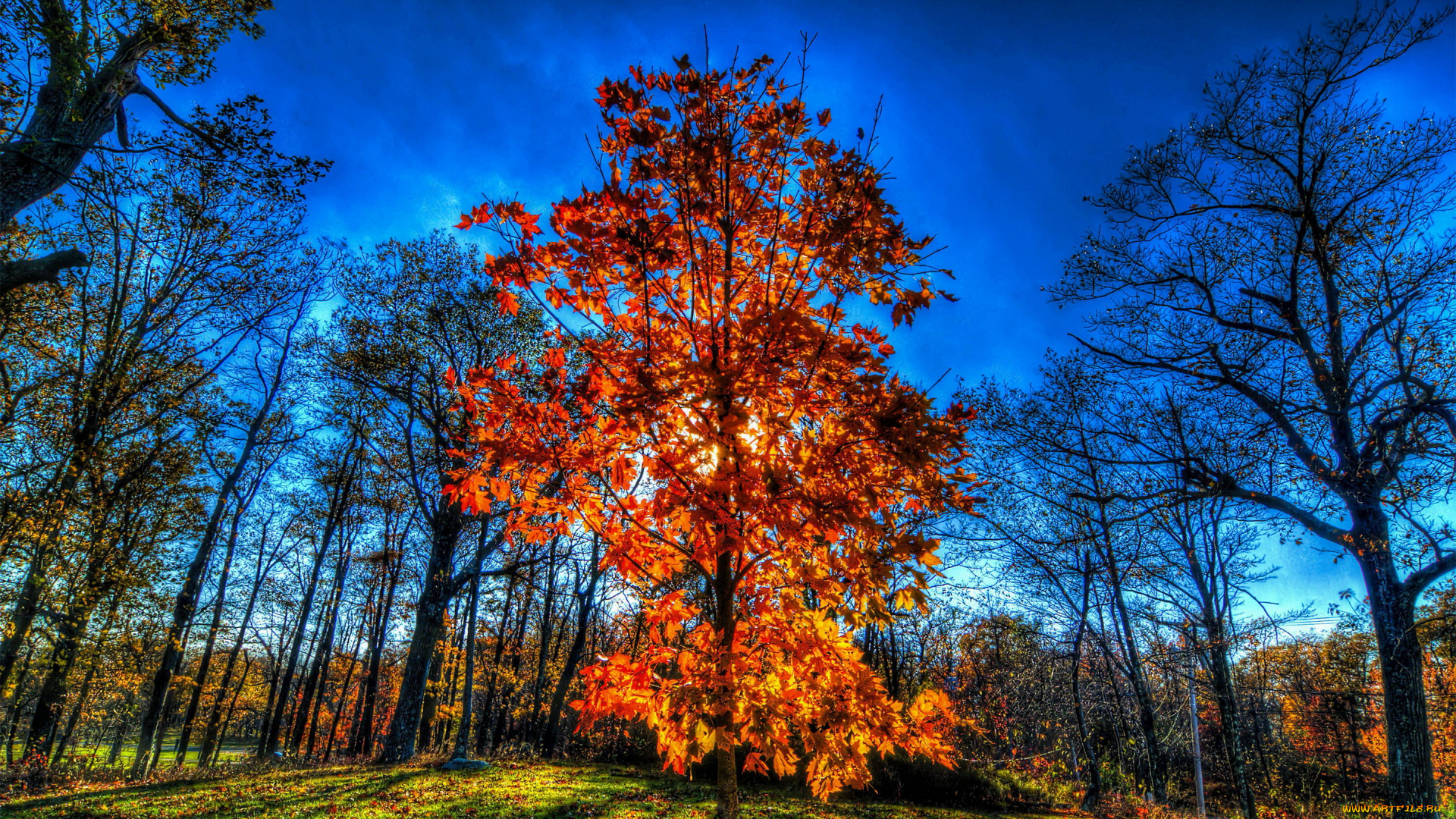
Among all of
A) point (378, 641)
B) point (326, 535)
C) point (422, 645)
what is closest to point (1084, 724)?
point (422, 645)

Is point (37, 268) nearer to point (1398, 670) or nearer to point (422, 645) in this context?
point (422, 645)

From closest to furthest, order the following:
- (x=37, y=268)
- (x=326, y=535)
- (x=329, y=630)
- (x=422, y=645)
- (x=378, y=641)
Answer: (x=37, y=268) < (x=422, y=645) < (x=326, y=535) < (x=329, y=630) < (x=378, y=641)

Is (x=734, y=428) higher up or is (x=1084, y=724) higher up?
(x=734, y=428)

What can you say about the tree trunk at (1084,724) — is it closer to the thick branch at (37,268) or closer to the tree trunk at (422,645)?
the tree trunk at (422,645)

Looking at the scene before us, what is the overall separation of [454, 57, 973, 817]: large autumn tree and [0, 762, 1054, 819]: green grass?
5515 millimetres

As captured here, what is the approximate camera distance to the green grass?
6.38 m

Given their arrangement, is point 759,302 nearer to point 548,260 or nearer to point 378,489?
point 548,260

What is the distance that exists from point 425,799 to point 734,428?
8.21 m

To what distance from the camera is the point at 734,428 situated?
8.37 feet

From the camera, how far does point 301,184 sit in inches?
187

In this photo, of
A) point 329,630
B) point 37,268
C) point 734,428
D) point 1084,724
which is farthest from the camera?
point 329,630

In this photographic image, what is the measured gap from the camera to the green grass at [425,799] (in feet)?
20.9

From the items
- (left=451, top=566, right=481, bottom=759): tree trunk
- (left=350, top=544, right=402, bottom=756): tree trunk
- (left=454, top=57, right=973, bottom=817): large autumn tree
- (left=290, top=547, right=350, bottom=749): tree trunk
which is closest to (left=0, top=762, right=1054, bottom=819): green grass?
(left=451, top=566, right=481, bottom=759): tree trunk

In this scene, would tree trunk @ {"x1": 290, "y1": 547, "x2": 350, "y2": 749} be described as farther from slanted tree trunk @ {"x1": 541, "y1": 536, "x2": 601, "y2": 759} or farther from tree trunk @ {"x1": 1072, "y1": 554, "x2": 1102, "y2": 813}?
tree trunk @ {"x1": 1072, "y1": 554, "x2": 1102, "y2": 813}
